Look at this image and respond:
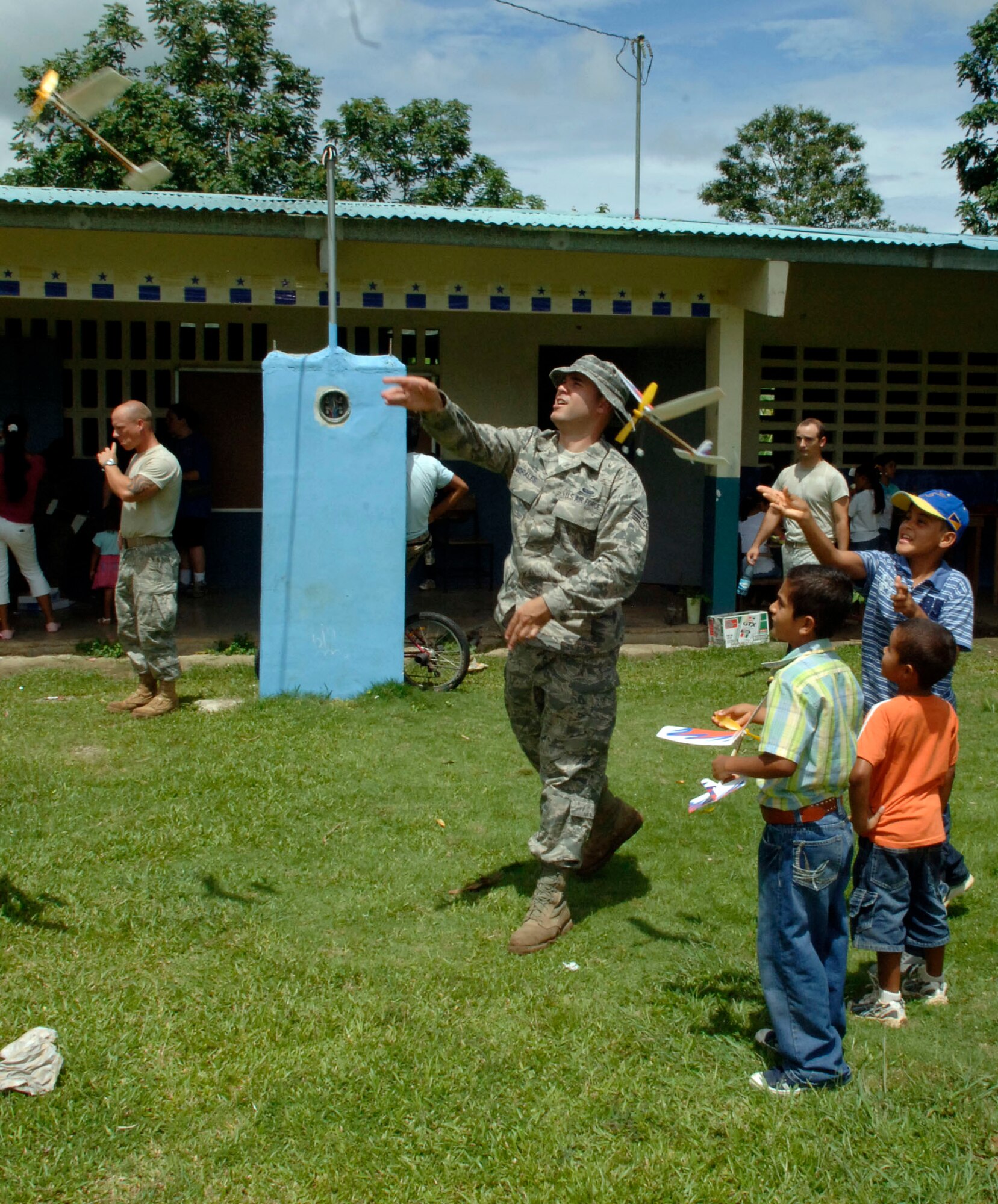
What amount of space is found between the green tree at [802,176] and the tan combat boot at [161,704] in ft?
86.5

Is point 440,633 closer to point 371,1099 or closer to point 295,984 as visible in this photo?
point 295,984

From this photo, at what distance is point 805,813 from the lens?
2980 mm

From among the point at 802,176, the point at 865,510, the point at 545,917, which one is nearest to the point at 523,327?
the point at 865,510

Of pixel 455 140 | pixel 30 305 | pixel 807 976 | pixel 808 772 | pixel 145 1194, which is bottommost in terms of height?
pixel 145 1194

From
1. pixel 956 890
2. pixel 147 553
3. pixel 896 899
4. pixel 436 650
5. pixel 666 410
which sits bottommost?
pixel 956 890

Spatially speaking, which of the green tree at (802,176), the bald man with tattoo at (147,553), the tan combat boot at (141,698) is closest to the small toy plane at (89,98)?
the bald man with tattoo at (147,553)

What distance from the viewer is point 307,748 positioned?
6.20 m

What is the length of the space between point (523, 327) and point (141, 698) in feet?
21.4

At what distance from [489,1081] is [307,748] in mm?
3324

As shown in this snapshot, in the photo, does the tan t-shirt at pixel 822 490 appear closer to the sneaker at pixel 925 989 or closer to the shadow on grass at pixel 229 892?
the sneaker at pixel 925 989

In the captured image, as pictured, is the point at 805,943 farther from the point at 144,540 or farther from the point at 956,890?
the point at 144,540

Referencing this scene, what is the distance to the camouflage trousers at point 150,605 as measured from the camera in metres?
6.80

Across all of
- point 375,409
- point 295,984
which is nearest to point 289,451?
point 375,409

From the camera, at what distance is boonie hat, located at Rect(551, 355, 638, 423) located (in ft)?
12.8
